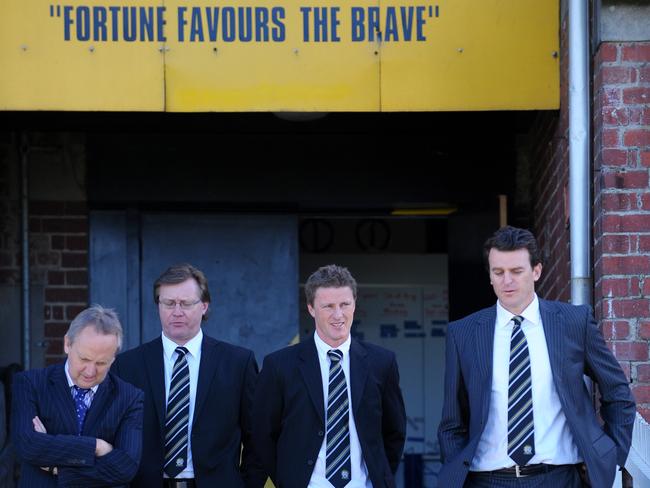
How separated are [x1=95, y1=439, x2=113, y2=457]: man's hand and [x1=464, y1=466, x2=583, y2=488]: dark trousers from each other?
1517mm

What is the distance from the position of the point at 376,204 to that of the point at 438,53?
1631 mm

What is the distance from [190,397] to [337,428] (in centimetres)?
69

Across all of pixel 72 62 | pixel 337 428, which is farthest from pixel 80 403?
pixel 72 62

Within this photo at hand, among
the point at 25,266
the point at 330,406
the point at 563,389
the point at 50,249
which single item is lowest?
the point at 330,406

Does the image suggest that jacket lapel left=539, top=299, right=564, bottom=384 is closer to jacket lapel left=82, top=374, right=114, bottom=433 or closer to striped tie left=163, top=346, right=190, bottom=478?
striped tie left=163, top=346, right=190, bottom=478

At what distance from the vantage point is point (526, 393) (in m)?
5.56

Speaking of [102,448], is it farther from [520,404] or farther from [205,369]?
[520,404]

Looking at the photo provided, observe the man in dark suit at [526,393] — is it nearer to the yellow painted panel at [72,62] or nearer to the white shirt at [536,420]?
the white shirt at [536,420]

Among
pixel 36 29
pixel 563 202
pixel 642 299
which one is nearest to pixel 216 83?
pixel 36 29

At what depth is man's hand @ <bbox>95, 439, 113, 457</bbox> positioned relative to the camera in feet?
18.1

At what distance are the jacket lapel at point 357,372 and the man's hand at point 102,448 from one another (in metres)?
1.12

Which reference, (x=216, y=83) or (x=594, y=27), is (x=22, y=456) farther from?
(x=594, y=27)

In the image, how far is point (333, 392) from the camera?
6.09m

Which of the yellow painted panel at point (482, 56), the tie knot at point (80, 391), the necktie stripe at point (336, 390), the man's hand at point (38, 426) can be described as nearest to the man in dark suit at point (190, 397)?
the necktie stripe at point (336, 390)
